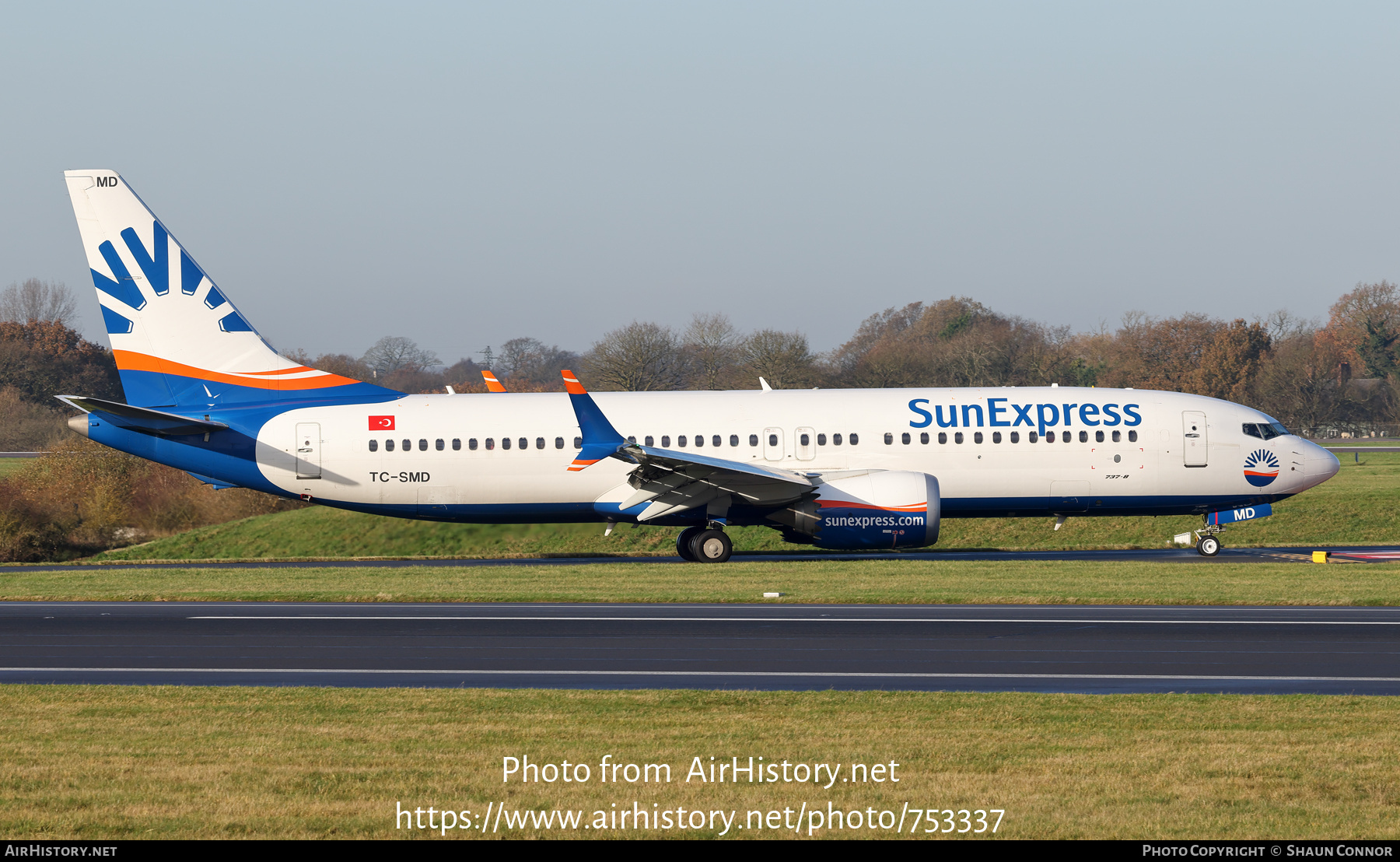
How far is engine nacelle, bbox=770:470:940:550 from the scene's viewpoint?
28.3m

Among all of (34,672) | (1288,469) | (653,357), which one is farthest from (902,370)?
(34,672)

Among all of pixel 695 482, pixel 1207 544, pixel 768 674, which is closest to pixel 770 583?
pixel 695 482

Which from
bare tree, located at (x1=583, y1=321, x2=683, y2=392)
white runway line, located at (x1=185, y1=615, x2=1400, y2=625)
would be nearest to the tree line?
bare tree, located at (x1=583, y1=321, x2=683, y2=392)

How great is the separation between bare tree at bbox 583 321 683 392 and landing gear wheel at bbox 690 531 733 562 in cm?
3593

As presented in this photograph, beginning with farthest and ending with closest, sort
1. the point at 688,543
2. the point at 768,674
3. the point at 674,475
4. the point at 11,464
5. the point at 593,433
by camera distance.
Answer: the point at 11,464, the point at 688,543, the point at 674,475, the point at 593,433, the point at 768,674

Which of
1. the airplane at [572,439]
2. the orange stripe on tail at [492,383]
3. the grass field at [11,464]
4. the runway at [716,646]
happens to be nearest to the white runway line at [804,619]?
the runway at [716,646]

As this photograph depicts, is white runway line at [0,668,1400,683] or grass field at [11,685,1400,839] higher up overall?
grass field at [11,685,1400,839]

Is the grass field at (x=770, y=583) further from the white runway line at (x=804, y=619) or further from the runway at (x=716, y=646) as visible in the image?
the white runway line at (x=804, y=619)

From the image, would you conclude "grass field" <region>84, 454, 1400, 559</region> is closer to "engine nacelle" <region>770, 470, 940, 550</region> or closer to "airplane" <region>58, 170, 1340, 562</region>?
"airplane" <region>58, 170, 1340, 562</region>

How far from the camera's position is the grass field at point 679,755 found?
868 centimetres

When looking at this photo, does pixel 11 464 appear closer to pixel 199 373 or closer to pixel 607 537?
pixel 607 537

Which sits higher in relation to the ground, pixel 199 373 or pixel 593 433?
pixel 199 373

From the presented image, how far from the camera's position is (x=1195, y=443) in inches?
1210

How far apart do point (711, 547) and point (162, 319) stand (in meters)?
13.9
